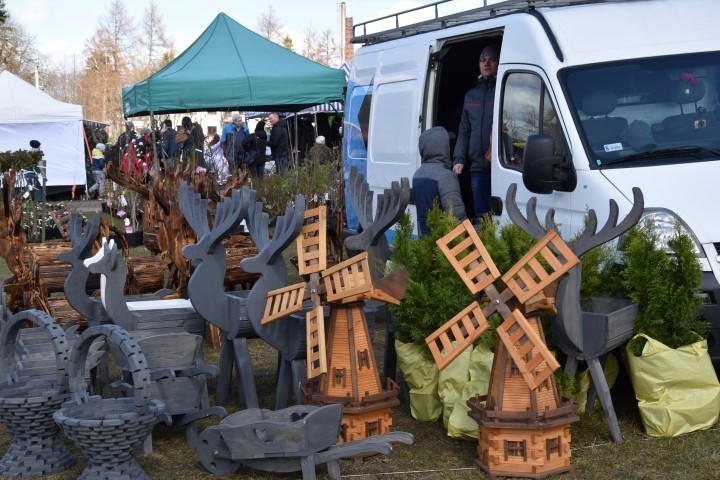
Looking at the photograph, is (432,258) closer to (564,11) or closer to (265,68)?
(564,11)

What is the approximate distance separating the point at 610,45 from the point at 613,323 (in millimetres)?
2167

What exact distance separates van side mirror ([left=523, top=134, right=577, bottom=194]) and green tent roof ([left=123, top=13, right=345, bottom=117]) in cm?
991

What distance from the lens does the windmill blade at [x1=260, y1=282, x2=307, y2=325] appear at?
5430mm

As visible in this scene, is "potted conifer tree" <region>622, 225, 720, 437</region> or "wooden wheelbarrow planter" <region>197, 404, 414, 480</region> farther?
"potted conifer tree" <region>622, 225, 720, 437</region>

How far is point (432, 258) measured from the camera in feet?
20.3

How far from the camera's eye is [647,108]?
6574mm

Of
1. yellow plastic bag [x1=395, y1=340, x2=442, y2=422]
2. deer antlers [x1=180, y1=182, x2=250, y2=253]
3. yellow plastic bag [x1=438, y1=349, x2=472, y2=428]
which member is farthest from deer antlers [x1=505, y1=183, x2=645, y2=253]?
deer antlers [x1=180, y1=182, x2=250, y2=253]

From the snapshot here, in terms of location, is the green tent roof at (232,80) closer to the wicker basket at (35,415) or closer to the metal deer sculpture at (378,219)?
the metal deer sculpture at (378,219)

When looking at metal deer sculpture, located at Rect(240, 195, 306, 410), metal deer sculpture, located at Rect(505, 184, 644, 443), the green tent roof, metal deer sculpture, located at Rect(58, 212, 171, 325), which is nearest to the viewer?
metal deer sculpture, located at Rect(505, 184, 644, 443)

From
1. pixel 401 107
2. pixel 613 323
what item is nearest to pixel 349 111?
pixel 401 107

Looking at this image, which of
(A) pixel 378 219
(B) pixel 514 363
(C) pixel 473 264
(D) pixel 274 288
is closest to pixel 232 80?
(A) pixel 378 219

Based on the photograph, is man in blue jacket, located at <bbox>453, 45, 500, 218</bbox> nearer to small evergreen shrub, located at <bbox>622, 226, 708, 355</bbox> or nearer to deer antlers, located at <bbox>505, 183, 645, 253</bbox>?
small evergreen shrub, located at <bbox>622, 226, 708, 355</bbox>

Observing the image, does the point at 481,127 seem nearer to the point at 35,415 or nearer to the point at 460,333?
the point at 460,333

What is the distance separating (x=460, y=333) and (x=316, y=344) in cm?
78
